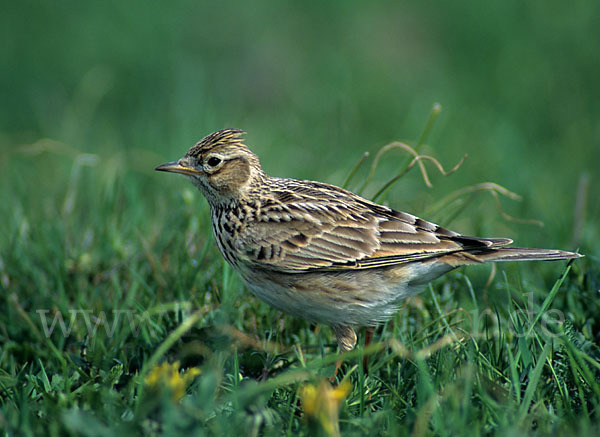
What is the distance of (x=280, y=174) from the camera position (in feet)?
25.2

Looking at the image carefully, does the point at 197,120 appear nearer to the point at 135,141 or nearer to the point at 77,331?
the point at 135,141

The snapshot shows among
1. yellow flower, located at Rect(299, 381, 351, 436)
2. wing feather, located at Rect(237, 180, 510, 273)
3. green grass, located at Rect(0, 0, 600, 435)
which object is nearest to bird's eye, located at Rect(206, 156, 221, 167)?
wing feather, located at Rect(237, 180, 510, 273)

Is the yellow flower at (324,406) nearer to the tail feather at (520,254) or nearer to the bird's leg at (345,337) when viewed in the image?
the bird's leg at (345,337)

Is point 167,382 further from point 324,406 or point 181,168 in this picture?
point 181,168

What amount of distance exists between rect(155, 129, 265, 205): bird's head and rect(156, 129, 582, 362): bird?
2cm

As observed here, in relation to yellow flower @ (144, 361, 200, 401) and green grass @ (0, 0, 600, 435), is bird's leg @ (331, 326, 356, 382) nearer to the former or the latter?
green grass @ (0, 0, 600, 435)

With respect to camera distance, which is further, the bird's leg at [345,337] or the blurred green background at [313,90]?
the blurred green background at [313,90]

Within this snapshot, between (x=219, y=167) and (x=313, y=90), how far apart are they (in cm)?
591

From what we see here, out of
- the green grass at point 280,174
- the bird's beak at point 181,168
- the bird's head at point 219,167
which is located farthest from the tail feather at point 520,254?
the bird's beak at point 181,168

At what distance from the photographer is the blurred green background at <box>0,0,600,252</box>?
779 centimetres

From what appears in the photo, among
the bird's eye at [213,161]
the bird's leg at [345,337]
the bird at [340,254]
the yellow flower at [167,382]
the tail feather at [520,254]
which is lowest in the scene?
the bird's leg at [345,337]

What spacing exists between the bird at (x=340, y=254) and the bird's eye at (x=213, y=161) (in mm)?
15

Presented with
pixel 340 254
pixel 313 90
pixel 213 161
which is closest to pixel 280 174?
pixel 213 161

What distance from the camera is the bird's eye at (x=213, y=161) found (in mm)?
4805
